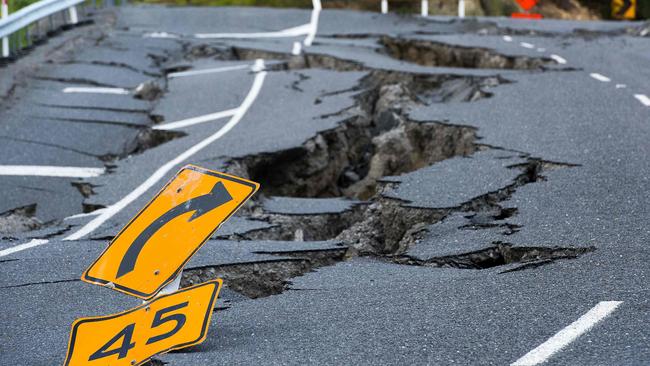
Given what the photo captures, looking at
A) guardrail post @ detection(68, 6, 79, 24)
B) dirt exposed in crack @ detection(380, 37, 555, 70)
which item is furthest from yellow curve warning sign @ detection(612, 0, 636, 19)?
guardrail post @ detection(68, 6, 79, 24)

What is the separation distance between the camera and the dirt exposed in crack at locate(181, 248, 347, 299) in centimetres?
614

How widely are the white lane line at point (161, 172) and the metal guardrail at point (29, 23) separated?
3.78 m

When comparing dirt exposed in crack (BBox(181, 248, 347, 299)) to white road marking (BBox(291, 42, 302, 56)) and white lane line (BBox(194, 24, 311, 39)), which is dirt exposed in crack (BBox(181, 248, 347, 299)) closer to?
white road marking (BBox(291, 42, 302, 56))

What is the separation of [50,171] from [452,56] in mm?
8028

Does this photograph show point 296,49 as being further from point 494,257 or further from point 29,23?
point 494,257

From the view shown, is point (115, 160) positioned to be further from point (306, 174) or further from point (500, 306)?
point (500, 306)

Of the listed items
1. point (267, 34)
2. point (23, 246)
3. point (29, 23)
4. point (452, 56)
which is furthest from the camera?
point (267, 34)

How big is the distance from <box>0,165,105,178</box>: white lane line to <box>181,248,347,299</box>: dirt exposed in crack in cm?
384

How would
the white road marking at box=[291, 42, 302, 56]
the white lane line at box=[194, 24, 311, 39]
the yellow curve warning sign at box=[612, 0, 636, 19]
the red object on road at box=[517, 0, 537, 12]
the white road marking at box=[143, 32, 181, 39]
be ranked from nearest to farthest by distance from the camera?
the white road marking at box=[291, 42, 302, 56]
the white road marking at box=[143, 32, 181, 39]
the white lane line at box=[194, 24, 311, 39]
the red object on road at box=[517, 0, 537, 12]
the yellow curve warning sign at box=[612, 0, 636, 19]

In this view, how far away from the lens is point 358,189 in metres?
9.77

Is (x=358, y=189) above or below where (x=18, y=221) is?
below

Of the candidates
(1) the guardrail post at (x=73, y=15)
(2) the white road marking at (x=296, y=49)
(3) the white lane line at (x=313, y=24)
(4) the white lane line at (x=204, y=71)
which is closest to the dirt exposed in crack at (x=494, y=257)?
(4) the white lane line at (x=204, y=71)

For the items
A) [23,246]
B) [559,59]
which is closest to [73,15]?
[559,59]

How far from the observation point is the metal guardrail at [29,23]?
551 inches
